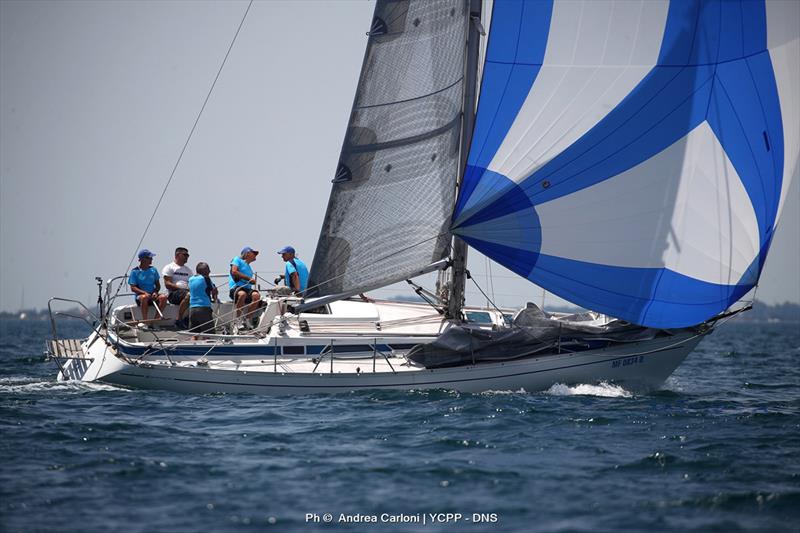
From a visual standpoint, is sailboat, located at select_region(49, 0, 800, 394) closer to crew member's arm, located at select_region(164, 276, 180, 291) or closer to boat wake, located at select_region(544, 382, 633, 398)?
boat wake, located at select_region(544, 382, 633, 398)

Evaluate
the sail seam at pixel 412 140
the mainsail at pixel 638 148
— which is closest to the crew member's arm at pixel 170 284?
the sail seam at pixel 412 140

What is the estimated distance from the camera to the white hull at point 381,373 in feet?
42.4

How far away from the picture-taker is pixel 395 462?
8.96 meters

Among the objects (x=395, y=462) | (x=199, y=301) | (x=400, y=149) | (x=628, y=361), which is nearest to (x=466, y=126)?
(x=400, y=149)

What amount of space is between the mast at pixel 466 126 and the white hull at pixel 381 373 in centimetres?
176

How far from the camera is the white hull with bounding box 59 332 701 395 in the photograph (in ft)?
42.4

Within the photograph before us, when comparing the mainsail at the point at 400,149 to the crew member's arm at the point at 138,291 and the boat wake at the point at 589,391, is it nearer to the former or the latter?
the boat wake at the point at 589,391

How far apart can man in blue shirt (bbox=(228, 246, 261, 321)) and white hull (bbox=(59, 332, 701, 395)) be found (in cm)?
178

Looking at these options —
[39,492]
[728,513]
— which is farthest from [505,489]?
[39,492]

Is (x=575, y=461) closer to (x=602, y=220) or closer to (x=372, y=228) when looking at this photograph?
(x=602, y=220)

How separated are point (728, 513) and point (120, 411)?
7.72 m

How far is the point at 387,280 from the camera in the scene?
1439cm

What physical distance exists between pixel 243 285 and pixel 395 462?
6.86 m

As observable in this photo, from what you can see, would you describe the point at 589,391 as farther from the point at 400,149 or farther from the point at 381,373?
the point at 400,149
